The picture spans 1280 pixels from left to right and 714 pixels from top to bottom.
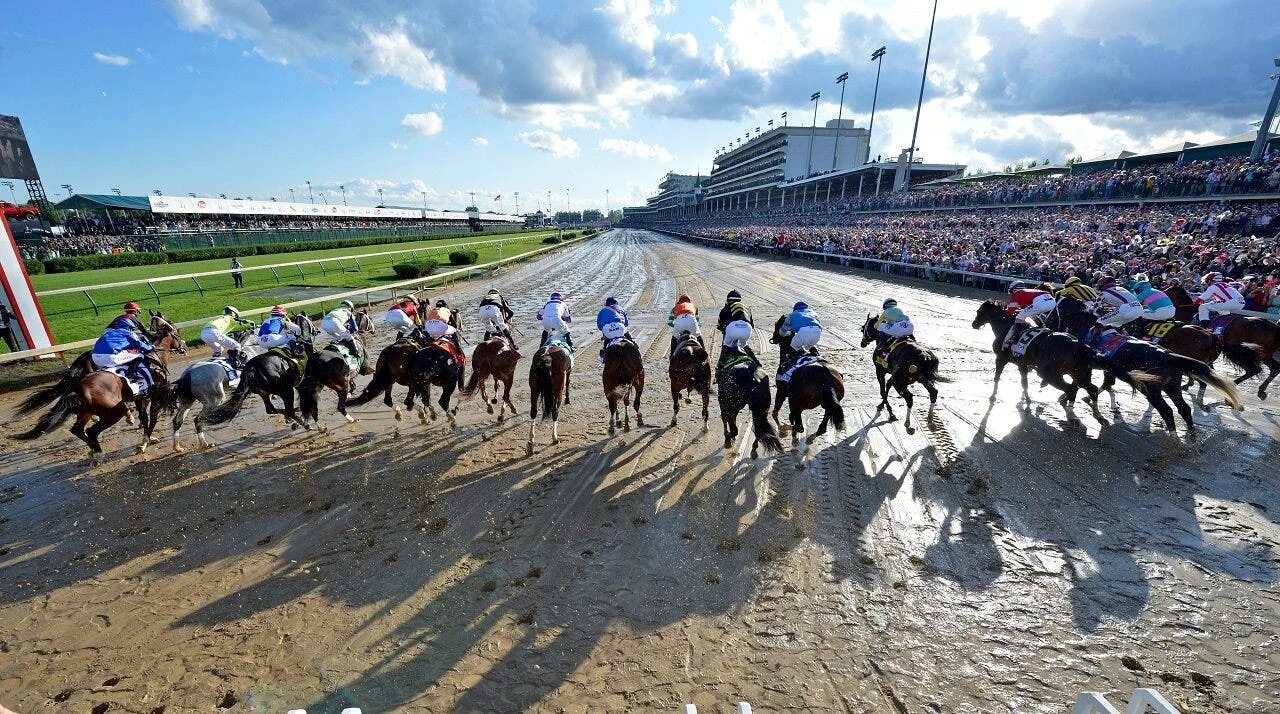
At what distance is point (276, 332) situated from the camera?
21.5ft

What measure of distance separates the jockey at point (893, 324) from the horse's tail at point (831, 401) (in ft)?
5.71

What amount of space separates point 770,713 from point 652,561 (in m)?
1.43

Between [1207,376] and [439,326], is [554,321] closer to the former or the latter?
[439,326]

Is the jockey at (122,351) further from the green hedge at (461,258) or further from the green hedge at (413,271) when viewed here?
the green hedge at (461,258)

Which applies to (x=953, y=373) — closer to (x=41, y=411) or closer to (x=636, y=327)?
(x=636, y=327)

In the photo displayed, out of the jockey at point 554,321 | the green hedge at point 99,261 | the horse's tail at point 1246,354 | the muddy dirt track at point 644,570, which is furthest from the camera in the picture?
the green hedge at point 99,261

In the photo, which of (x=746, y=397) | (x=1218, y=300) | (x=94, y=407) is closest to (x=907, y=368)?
(x=746, y=397)

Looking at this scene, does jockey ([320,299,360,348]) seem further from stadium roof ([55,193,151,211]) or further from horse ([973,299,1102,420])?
stadium roof ([55,193,151,211])

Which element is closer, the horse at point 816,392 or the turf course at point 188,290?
the horse at point 816,392

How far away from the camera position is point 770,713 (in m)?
2.82

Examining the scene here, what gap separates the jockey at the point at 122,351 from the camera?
595 centimetres

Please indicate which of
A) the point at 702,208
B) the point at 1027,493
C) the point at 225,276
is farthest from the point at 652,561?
the point at 702,208

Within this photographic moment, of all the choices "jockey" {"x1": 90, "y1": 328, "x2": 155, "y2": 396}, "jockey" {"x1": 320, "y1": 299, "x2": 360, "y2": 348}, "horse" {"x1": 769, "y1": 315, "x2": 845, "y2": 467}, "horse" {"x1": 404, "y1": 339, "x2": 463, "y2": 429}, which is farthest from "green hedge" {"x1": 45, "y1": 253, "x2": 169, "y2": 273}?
"horse" {"x1": 769, "y1": 315, "x2": 845, "y2": 467}

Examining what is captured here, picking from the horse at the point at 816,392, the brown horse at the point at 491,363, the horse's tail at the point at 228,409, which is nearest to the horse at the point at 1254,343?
the horse at the point at 816,392
